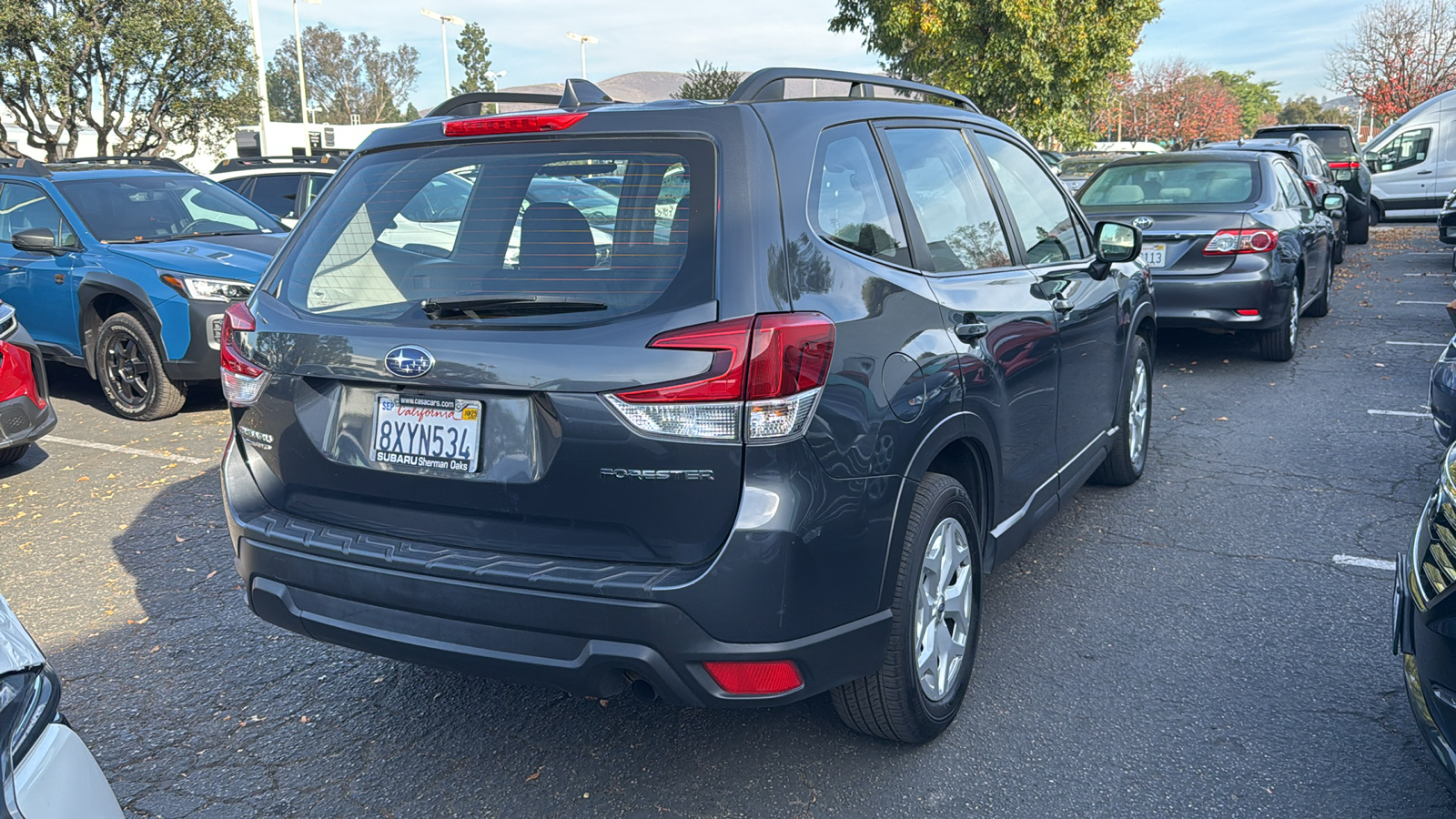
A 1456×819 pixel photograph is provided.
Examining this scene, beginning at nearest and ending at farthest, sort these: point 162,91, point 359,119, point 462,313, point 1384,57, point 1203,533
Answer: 1. point 462,313
2. point 1203,533
3. point 162,91
4. point 1384,57
5. point 359,119

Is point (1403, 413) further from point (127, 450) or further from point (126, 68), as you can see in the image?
point (126, 68)

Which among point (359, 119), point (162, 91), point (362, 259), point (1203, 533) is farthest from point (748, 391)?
point (359, 119)

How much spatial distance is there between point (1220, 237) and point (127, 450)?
7.53 metres

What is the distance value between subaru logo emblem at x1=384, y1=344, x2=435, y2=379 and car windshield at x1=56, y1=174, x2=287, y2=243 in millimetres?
6192

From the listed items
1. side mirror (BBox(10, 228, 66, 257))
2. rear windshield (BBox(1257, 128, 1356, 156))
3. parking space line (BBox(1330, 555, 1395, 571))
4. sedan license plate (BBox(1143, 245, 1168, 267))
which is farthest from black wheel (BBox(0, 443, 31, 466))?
rear windshield (BBox(1257, 128, 1356, 156))

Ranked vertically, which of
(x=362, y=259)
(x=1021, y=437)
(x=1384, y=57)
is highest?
(x=1384, y=57)

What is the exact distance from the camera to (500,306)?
2719 mm

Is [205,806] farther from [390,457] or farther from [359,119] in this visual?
[359,119]

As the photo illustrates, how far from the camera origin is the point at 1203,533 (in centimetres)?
496

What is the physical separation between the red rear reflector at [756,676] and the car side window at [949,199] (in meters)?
1.30

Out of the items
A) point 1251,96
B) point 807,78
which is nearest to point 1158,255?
point 807,78

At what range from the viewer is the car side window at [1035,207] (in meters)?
4.09

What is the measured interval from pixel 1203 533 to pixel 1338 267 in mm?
13019

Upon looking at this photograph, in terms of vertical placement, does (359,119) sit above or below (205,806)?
above
